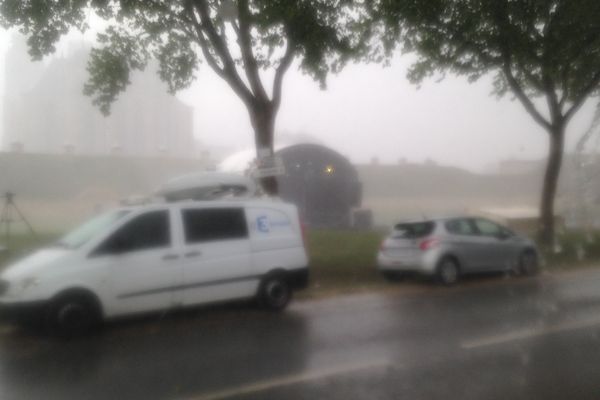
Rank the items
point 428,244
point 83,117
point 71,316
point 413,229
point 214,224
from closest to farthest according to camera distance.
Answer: point 71,316 < point 214,224 < point 428,244 < point 413,229 < point 83,117

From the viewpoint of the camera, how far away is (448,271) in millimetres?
14375

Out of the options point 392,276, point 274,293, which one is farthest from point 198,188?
point 392,276

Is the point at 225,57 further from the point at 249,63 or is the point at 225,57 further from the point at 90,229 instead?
the point at 90,229

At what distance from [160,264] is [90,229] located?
1.11 metres

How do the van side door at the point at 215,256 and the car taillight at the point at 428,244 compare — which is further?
the car taillight at the point at 428,244

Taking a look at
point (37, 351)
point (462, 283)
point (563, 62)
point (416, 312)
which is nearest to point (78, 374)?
point (37, 351)

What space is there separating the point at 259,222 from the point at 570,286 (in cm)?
671

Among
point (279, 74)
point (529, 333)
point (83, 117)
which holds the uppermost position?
point (83, 117)

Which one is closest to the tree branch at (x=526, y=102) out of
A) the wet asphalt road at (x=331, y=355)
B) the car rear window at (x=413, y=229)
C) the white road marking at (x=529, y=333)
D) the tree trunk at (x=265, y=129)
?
the car rear window at (x=413, y=229)

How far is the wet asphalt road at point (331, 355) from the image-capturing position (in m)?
6.59

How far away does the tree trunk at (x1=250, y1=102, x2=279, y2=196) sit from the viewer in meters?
15.0

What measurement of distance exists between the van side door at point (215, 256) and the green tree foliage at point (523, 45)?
24.3 feet

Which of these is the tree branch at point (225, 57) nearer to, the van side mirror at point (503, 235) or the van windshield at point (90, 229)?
the van windshield at point (90, 229)

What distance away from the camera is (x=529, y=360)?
763 centimetres
